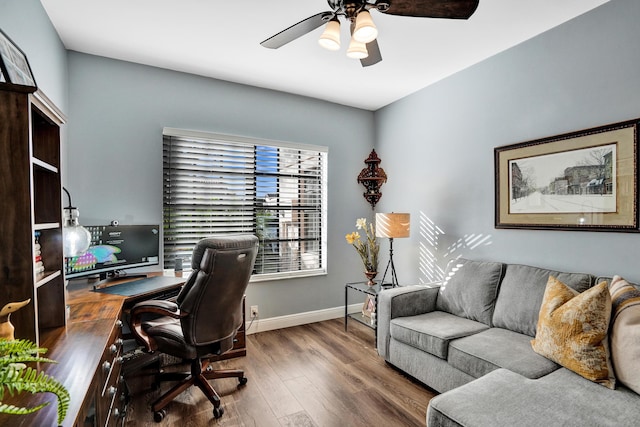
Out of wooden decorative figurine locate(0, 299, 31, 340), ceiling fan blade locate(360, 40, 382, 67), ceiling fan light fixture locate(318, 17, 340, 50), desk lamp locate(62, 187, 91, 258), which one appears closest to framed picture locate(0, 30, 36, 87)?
desk lamp locate(62, 187, 91, 258)

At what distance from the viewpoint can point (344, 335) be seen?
11.4 feet

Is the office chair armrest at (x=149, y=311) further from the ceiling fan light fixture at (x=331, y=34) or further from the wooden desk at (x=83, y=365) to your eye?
the ceiling fan light fixture at (x=331, y=34)

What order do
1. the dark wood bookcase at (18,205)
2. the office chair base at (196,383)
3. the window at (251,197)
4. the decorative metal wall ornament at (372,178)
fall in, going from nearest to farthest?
the dark wood bookcase at (18,205) < the office chair base at (196,383) < the window at (251,197) < the decorative metal wall ornament at (372,178)

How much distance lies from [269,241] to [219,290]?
1.63m

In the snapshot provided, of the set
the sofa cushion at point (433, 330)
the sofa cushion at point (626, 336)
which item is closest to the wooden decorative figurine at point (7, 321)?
the sofa cushion at point (433, 330)

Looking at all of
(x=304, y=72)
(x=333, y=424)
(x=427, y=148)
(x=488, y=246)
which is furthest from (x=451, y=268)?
Answer: (x=304, y=72)

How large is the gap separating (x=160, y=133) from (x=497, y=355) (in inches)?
127

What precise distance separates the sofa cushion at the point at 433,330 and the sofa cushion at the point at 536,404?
570 mm

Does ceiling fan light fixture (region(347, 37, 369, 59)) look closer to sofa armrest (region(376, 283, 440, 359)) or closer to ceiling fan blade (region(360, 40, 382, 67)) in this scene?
ceiling fan blade (region(360, 40, 382, 67))

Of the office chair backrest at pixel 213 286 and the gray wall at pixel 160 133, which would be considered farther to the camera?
the gray wall at pixel 160 133

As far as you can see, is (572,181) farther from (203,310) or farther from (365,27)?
(203,310)

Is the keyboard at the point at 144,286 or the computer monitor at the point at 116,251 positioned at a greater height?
the computer monitor at the point at 116,251

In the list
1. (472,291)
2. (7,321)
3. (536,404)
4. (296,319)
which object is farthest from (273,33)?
(296,319)

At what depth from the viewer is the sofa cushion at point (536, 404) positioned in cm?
137
